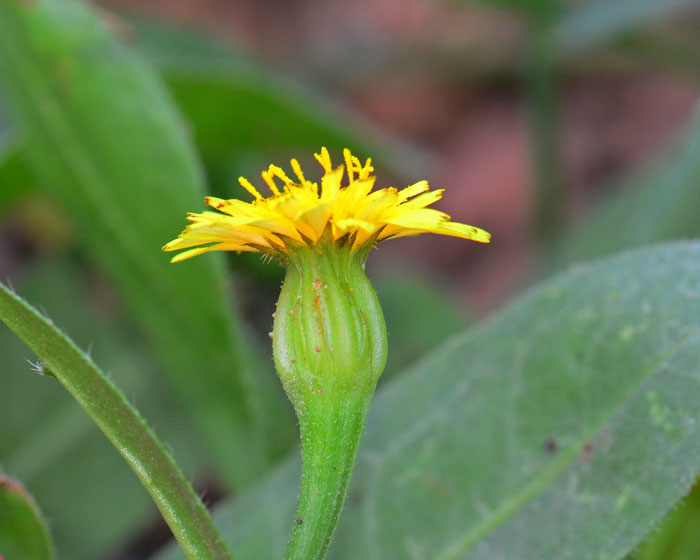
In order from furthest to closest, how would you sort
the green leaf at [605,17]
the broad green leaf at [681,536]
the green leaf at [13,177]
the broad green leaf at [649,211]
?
the green leaf at [605,17] → the broad green leaf at [649,211] → the green leaf at [13,177] → the broad green leaf at [681,536]

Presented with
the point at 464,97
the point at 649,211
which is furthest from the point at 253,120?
the point at 464,97

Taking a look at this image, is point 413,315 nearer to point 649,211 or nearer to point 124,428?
point 649,211

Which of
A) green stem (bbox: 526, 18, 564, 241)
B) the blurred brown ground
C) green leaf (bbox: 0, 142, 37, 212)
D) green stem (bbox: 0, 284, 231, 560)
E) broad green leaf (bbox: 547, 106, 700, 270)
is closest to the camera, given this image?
green stem (bbox: 0, 284, 231, 560)

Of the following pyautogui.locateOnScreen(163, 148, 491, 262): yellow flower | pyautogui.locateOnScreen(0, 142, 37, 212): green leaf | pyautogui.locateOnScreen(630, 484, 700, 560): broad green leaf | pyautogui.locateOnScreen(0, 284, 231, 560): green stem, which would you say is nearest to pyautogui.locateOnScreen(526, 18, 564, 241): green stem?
pyautogui.locateOnScreen(630, 484, 700, 560): broad green leaf

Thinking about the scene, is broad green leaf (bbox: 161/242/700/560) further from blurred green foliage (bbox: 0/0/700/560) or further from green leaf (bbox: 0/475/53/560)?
green leaf (bbox: 0/475/53/560)

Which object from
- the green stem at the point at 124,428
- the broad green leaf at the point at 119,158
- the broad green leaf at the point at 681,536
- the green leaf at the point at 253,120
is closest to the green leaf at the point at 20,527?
the green stem at the point at 124,428

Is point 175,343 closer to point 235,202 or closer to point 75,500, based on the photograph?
point 75,500

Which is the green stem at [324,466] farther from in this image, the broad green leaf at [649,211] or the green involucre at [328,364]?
the broad green leaf at [649,211]
